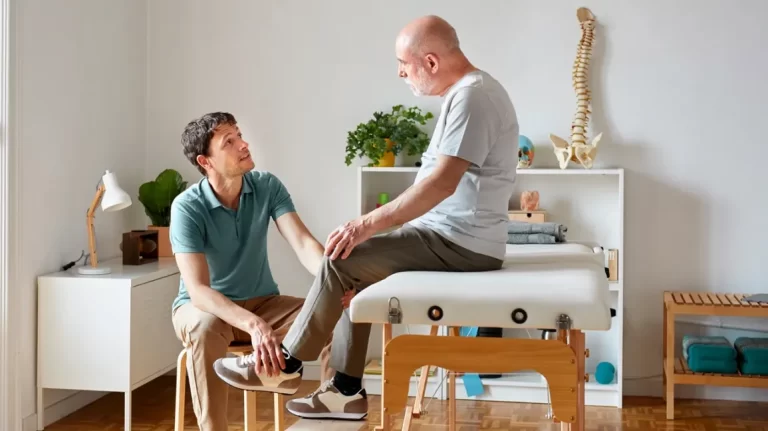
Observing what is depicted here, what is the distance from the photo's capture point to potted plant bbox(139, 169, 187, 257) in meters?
4.09

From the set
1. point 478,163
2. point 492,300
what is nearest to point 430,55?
point 478,163

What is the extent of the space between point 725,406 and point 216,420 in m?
2.35

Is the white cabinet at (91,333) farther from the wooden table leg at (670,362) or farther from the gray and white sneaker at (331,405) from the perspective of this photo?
the wooden table leg at (670,362)

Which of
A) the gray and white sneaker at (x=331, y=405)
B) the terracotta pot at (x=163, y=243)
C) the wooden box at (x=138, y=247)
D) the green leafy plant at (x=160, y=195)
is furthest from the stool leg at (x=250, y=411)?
the green leafy plant at (x=160, y=195)

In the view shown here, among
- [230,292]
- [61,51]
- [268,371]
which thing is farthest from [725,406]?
[61,51]

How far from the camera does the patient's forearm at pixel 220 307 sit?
2486mm

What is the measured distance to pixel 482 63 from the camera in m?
4.17

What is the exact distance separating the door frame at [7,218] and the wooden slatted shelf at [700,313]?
8.21ft

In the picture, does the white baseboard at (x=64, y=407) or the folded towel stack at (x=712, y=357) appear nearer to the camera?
the white baseboard at (x=64, y=407)

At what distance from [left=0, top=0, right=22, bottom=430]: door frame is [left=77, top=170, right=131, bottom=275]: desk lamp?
0.90ft

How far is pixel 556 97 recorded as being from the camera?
4.10 m

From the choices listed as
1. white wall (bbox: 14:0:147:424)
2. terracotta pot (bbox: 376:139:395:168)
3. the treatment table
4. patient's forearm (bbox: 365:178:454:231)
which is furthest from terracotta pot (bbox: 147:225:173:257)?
the treatment table

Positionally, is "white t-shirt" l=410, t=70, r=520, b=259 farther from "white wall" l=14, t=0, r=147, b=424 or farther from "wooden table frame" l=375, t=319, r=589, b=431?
"white wall" l=14, t=0, r=147, b=424

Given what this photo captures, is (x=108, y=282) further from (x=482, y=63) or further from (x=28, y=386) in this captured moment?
(x=482, y=63)
